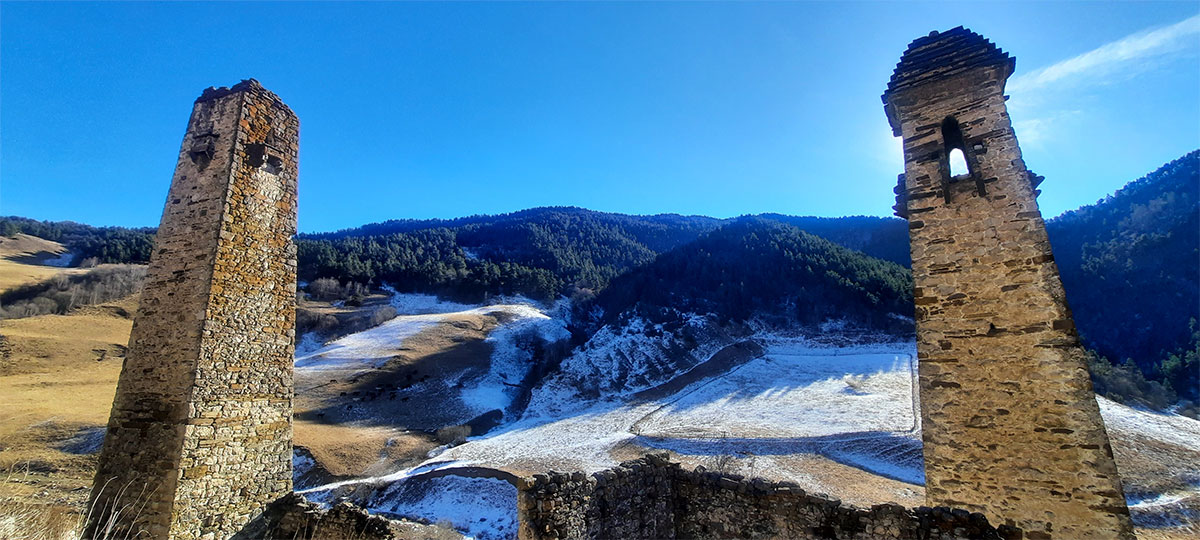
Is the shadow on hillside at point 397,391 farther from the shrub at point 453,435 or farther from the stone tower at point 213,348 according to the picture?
the stone tower at point 213,348

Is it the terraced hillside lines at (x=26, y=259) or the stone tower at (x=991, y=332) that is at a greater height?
the terraced hillside lines at (x=26, y=259)

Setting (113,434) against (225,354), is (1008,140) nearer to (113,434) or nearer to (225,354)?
(225,354)

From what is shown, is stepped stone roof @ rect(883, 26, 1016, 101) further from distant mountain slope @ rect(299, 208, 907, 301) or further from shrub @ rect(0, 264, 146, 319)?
distant mountain slope @ rect(299, 208, 907, 301)

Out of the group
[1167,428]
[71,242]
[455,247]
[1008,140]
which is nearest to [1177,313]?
[1167,428]

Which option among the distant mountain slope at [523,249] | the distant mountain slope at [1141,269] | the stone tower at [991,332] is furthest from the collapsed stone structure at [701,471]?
the distant mountain slope at [523,249]

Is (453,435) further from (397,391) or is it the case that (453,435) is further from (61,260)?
(61,260)

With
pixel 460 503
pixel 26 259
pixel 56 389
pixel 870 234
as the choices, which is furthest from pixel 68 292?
pixel 870 234
